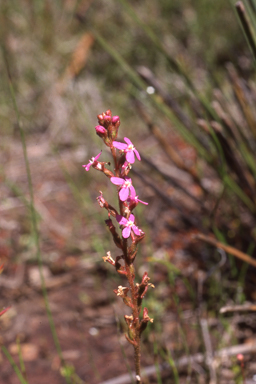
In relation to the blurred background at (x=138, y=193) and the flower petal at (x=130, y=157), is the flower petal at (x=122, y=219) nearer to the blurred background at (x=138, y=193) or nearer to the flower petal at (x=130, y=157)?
the flower petal at (x=130, y=157)

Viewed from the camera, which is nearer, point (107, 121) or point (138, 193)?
point (107, 121)

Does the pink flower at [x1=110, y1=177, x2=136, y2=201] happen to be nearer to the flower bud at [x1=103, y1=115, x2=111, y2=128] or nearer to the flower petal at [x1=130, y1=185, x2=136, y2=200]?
the flower petal at [x1=130, y1=185, x2=136, y2=200]

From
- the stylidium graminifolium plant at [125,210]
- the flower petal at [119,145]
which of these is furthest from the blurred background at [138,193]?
the flower petal at [119,145]

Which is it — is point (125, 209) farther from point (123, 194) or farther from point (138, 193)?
point (138, 193)

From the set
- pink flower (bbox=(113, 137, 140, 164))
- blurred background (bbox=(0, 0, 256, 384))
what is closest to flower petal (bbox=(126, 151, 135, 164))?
pink flower (bbox=(113, 137, 140, 164))

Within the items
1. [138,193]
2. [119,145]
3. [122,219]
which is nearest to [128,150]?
[119,145]

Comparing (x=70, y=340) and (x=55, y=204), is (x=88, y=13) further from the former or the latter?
(x=70, y=340)

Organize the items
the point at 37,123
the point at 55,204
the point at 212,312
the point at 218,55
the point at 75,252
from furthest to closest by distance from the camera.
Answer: the point at 218,55 < the point at 37,123 < the point at 55,204 < the point at 75,252 < the point at 212,312

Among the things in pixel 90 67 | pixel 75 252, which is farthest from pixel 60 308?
pixel 90 67
